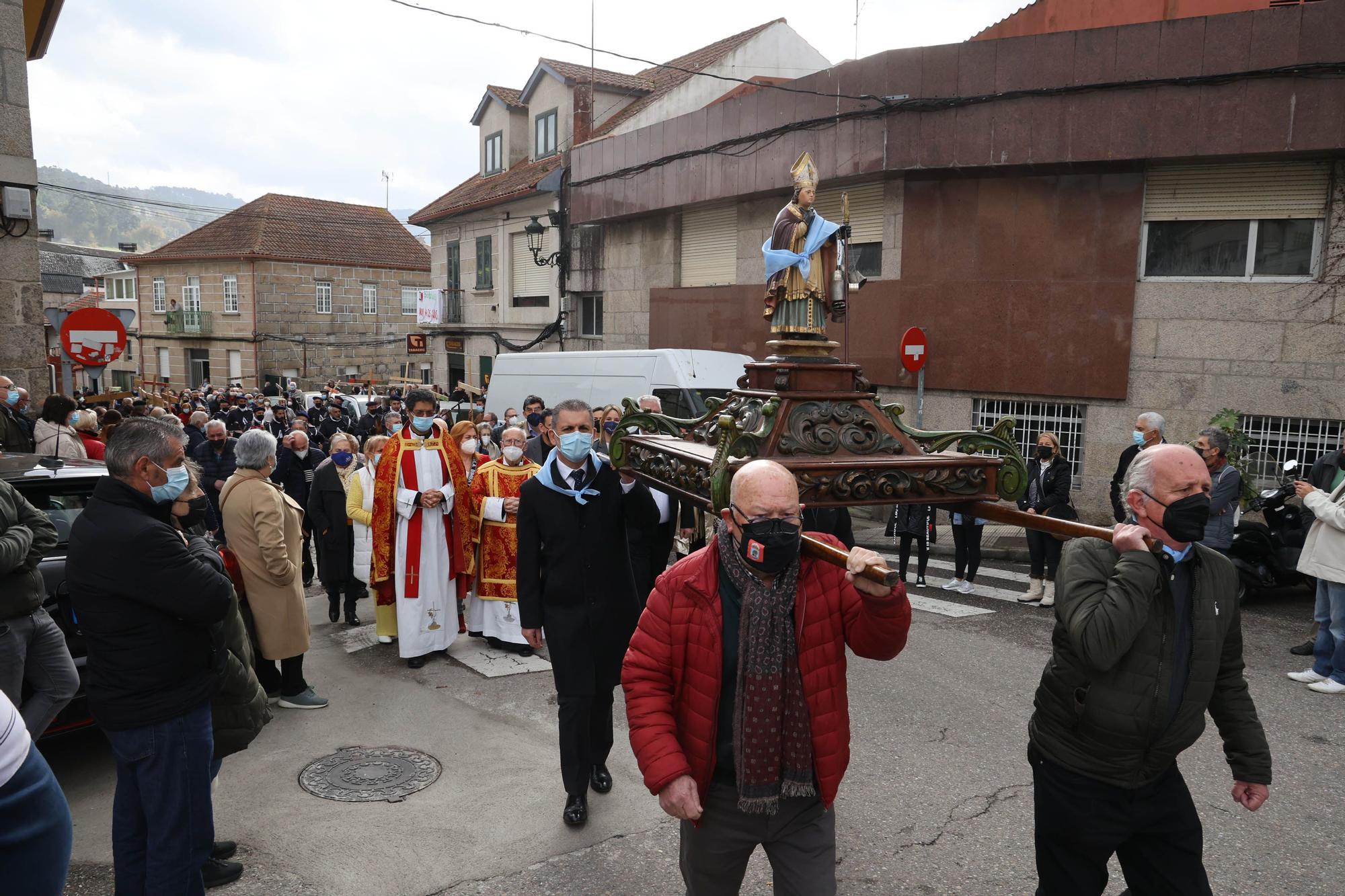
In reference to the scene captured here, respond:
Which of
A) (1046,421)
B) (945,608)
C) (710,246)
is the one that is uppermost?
(710,246)

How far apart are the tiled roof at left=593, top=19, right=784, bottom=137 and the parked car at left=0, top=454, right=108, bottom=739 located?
1739 cm

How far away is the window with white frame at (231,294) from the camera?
35156 mm

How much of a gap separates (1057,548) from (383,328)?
3377cm

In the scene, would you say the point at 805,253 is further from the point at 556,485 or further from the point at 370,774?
the point at 370,774

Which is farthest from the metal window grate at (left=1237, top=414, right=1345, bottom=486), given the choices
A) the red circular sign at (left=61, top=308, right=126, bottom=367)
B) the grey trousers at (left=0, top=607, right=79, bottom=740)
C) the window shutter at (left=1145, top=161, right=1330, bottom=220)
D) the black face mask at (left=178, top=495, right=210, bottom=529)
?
the red circular sign at (left=61, top=308, right=126, bottom=367)

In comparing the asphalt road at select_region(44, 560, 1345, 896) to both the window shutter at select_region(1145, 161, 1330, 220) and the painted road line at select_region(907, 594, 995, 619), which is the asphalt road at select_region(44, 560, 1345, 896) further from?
the window shutter at select_region(1145, 161, 1330, 220)

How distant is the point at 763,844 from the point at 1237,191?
12.5m

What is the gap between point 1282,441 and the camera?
38.9ft

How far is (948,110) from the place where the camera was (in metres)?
13.1

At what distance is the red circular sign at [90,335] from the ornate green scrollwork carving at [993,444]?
8.96m

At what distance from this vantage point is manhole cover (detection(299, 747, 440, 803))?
4.79 m

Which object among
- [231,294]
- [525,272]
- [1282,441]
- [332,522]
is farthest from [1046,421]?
[231,294]

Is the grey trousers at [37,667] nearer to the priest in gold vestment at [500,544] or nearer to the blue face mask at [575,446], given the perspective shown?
the blue face mask at [575,446]

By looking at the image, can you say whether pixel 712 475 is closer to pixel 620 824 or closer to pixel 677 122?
pixel 620 824
